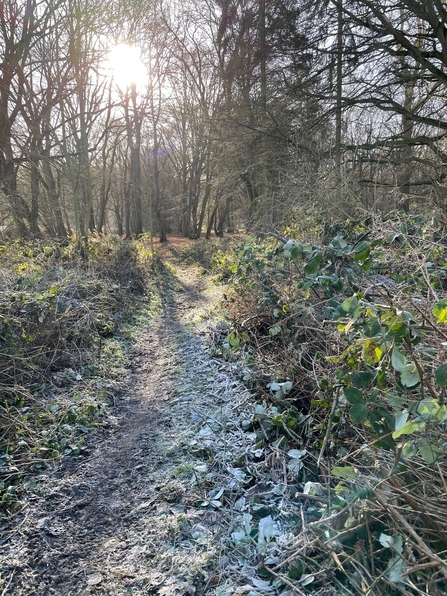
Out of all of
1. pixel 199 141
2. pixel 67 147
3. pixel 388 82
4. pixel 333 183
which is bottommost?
pixel 333 183

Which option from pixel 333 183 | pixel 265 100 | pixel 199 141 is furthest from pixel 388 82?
pixel 199 141

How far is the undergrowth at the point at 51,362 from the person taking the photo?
11.1 ft

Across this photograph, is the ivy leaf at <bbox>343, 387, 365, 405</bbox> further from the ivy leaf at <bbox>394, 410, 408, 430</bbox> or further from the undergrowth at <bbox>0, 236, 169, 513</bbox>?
the undergrowth at <bbox>0, 236, 169, 513</bbox>

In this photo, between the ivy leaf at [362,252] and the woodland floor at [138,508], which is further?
the woodland floor at [138,508]

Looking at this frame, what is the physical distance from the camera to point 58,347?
5.02 metres

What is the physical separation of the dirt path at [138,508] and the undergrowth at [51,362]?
0.90 ft

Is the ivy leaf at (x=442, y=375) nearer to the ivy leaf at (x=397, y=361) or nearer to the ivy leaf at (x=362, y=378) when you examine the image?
the ivy leaf at (x=397, y=361)

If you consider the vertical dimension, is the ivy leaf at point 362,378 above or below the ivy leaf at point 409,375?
below

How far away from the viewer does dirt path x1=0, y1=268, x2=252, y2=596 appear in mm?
2168

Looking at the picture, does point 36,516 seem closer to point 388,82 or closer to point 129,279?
point 129,279

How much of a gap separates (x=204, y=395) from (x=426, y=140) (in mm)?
8281

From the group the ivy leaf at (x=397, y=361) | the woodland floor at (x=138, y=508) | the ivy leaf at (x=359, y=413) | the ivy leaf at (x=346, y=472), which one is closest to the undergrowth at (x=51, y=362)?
the woodland floor at (x=138, y=508)

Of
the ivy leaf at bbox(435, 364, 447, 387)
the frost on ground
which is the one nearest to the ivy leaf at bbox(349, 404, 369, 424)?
the ivy leaf at bbox(435, 364, 447, 387)

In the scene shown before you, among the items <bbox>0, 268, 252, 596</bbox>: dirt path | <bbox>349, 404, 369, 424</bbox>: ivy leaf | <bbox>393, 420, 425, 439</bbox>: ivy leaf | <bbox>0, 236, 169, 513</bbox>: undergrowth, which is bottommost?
<bbox>0, 268, 252, 596</bbox>: dirt path
